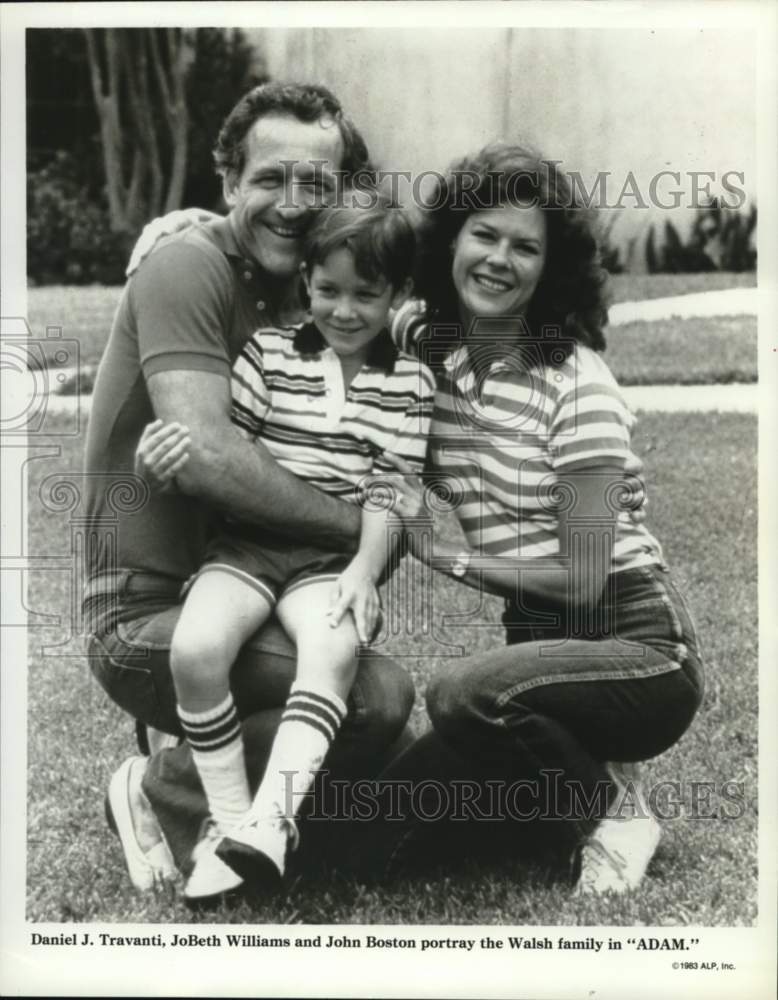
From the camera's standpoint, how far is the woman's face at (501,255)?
171 centimetres

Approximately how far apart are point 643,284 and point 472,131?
1.30 feet

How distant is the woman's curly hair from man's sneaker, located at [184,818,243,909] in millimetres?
913

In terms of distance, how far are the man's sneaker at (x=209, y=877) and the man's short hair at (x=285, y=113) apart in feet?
3.54

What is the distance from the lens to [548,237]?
1.73 metres

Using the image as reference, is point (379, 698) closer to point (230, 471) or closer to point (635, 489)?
point (230, 471)

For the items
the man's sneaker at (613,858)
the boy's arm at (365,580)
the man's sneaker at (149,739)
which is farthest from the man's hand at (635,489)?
the man's sneaker at (149,739)

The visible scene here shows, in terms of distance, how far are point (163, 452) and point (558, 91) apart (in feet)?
2.98

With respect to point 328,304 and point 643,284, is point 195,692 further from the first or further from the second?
point 643,284

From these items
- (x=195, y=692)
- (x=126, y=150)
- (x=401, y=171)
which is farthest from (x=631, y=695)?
(x=126, y=150)

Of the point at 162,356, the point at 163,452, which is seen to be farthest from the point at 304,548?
the point at 162,356

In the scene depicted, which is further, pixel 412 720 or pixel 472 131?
pixel 412 720

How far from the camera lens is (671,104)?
1868 mm

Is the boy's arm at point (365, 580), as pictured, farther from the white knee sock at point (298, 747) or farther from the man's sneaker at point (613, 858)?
the man's sneaker at point (613, 858)

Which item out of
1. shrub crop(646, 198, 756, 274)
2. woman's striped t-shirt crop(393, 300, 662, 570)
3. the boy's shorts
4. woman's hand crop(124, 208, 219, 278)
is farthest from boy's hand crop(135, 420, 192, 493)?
shrub crop(646, 198, 756, 274)
